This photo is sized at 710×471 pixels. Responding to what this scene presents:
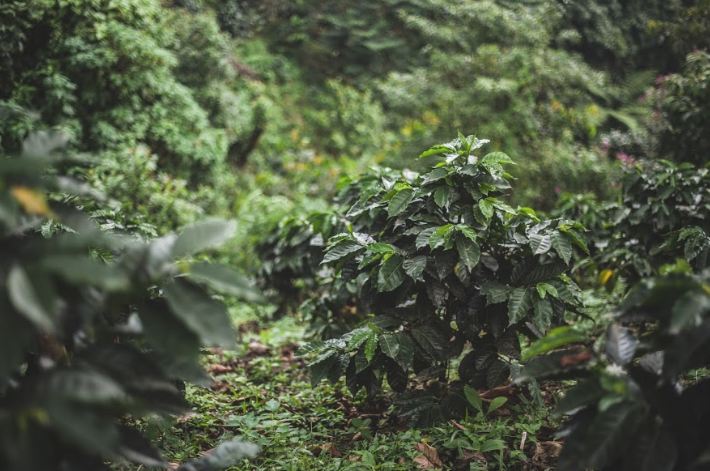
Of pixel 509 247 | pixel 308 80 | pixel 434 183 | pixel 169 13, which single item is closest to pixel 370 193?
pixel 434 183

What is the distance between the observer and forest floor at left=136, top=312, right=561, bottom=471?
176 cm

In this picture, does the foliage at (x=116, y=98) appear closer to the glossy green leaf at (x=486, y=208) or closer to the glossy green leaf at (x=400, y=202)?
the glossy green leaf at (x=400, y=202)

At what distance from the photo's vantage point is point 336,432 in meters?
2.10

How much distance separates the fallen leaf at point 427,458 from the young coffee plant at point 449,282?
0.17 metres

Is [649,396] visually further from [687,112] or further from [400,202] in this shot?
[687,112]

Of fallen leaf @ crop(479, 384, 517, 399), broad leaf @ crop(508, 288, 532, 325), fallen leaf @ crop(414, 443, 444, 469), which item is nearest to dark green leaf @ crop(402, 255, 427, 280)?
broad leaf @ crop(508, 288, 532, 325)

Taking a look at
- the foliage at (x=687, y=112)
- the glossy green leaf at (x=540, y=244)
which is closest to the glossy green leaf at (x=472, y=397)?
the glossy green leaf at (x=540, y=244)

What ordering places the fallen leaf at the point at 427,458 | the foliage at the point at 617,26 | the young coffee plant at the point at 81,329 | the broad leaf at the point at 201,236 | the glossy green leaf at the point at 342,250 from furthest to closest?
1. the foliage at the point at 617,26
2. the glossy green leaf at the point at 342,250
3. the fallen leaf at the point at 427,458
4. the broad leaf at the point at 201,236
5. the young coffee plant at the point at 81,329

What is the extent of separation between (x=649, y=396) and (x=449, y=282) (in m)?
0.98

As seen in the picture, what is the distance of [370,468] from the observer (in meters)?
1.71

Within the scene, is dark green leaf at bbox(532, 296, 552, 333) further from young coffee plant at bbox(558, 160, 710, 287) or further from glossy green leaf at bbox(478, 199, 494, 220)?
young coffee plant at bbox(558, 160, 710, 287)

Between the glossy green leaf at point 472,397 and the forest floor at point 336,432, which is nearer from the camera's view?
the forest floor at point 336,432

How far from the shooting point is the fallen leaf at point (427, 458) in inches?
67.1

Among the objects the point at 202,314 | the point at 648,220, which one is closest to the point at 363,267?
the point at 202,314
